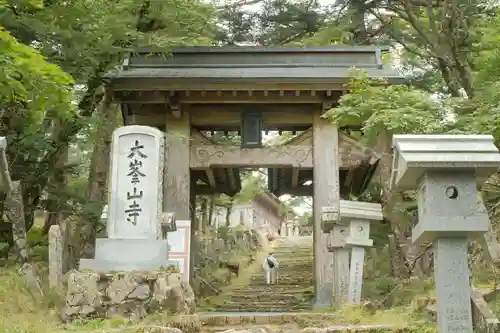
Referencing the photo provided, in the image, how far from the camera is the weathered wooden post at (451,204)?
5.50 metres

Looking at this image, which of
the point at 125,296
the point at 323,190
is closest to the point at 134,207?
the point at 125,296

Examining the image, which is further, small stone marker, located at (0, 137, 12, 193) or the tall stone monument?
the tall stone monument

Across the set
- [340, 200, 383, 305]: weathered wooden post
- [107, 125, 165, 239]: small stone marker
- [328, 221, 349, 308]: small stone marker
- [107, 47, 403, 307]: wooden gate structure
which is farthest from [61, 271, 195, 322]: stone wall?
[107, 47, 403, 307]: wooden gate structure

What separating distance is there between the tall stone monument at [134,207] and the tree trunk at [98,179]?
3.67 meters

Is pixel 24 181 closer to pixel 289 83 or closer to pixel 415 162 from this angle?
pixel 289 83

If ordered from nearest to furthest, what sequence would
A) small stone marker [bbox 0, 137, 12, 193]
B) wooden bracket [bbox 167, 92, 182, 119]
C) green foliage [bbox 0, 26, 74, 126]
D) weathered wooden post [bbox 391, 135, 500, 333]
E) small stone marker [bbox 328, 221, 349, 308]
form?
weathered wooden post [bbox 391, 135, 500, 333] < small stone marker [bbox 0, 137, 12, 193] < green foliage [bbox 0, 26, 74, 126] < small stone marker [bbox 328, 221, 349, 308] < wooden bracket [bbox 167, 92, 182, 119]

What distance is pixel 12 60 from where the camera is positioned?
730 centimetres

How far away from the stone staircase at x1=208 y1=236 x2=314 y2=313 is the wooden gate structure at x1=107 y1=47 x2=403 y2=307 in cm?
297

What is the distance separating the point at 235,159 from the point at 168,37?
316cm

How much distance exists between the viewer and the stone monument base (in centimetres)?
920

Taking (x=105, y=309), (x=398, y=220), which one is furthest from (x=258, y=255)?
(x=105, y=309)

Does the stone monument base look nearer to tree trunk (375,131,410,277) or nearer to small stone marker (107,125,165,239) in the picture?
small stone marker (107,125,165,239)

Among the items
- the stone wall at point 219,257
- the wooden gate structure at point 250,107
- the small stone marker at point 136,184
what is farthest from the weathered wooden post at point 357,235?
the stone wall at point 219,257

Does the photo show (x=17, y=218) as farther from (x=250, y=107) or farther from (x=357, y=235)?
(x=357, y=235)
